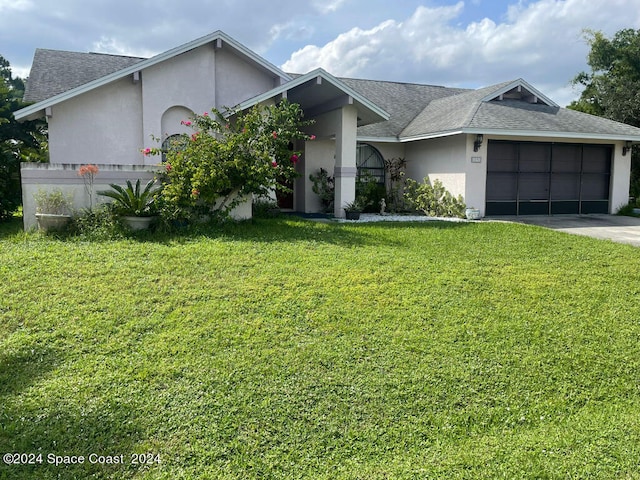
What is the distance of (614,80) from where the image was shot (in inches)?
925

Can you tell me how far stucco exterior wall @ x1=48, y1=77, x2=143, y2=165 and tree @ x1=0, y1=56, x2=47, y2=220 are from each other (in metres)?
0.96

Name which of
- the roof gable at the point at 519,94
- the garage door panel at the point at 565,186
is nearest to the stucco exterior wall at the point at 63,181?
the roof gable at the point at 519,94

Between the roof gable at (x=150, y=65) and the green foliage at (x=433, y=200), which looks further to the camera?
the green foliage at (x=433, y=200)

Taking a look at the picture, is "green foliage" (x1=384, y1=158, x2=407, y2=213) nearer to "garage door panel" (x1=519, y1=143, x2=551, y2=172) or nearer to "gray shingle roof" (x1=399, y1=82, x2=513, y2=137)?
"gray shingle roof" (x1=399, y1=82, x2=513, y2=137)

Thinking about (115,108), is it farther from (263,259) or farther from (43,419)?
(43,419)

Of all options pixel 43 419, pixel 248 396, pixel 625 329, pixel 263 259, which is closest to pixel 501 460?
pixel 248 396

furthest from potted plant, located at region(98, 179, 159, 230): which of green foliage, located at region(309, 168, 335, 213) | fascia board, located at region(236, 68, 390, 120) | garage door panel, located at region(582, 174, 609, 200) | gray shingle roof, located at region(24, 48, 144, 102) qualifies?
garage door panel, located at region(582, 174, 609, 200)

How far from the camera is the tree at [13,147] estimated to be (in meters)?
11.4

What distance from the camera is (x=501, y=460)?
364cm

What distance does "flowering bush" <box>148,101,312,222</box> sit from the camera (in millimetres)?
9438

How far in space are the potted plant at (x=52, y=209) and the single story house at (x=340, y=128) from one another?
26cm

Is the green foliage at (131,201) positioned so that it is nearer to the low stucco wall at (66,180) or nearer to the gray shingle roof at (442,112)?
the low stucco wall at (66,180)

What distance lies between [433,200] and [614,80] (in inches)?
584

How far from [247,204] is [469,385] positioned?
708 centimetres
